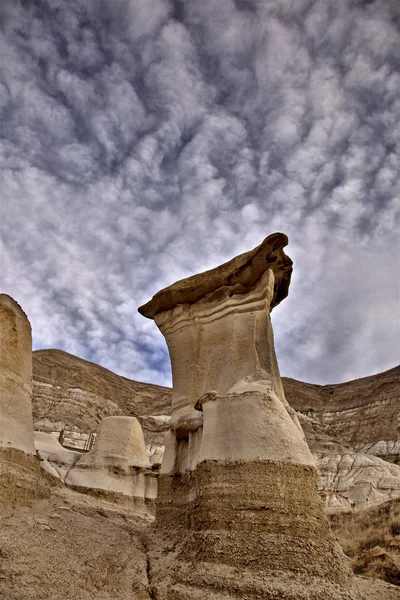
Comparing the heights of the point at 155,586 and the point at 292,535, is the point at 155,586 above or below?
below

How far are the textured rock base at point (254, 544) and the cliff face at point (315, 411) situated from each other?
1936 cm

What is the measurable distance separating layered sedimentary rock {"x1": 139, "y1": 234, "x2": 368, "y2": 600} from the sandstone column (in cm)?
210

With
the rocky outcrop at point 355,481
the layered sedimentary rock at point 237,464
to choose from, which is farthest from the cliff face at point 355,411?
the layered sedimentary rock at point 237,464

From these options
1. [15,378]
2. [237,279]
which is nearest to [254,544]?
[237,279]

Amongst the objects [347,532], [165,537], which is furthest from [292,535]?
[347,532]

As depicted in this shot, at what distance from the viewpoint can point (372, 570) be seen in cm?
705

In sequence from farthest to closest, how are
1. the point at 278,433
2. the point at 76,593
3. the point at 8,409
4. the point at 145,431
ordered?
the point at 145,431 < the point at 8,409 < the point at 278,433 < the point at 76,593

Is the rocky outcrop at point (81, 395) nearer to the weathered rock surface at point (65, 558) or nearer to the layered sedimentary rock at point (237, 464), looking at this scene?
the layered sedimentary rock at point (237, 464)

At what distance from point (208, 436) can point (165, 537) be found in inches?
55.7

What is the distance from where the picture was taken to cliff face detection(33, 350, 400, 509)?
25984 mm

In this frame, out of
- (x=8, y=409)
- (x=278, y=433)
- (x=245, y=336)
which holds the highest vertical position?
(x=245, y=336)

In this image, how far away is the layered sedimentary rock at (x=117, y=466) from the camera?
38.6 ft

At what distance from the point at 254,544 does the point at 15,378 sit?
13.6 feet

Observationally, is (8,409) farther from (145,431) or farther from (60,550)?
(145,431)
